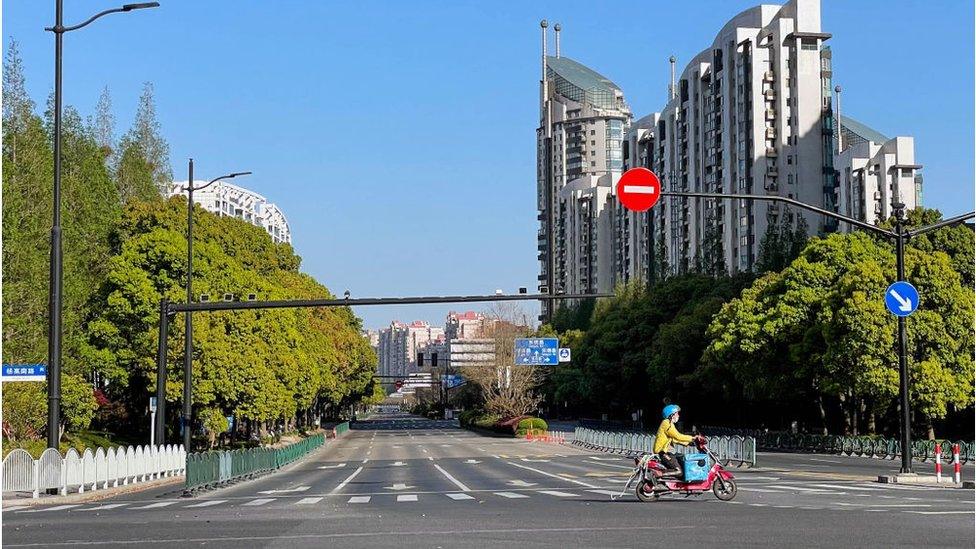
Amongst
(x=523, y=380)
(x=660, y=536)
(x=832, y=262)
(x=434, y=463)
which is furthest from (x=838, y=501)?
(x=523, y=380)

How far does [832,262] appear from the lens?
235 feet

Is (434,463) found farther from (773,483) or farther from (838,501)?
(838,501)

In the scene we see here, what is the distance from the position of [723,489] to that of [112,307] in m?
44.4

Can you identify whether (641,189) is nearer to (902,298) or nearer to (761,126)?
(902,298)

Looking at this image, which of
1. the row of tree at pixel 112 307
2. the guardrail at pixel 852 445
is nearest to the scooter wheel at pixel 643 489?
the guardrail at pixel 852 445

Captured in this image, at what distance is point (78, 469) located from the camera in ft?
115

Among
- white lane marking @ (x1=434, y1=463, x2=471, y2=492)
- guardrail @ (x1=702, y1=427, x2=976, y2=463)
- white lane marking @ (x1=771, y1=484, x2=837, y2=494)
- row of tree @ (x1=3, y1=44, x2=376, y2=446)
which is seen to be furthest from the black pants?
row of tree @ (x1=3, y1=44, x2=376, y2=446)

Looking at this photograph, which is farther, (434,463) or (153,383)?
(153,383)

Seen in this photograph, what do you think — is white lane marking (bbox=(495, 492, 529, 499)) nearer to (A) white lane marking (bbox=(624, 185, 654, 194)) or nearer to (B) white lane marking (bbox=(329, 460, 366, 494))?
(B) white lane marking (bbox=(329, 460, 366, 494))

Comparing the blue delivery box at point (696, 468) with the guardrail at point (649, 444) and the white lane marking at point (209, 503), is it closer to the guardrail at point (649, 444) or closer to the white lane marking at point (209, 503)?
the white lane marking at point (209, 503)

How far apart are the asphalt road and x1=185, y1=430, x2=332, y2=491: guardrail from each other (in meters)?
0.74

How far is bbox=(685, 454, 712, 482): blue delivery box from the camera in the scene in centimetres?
2444

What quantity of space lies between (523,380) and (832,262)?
57.1 m

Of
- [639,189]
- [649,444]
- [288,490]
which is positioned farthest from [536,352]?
[639,189]
